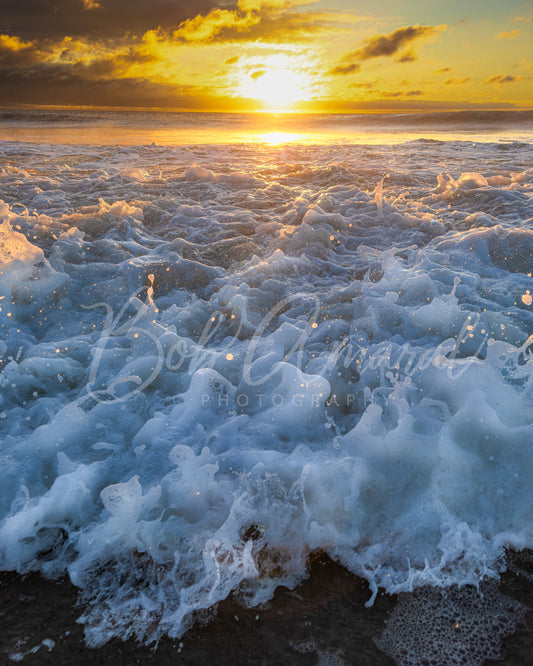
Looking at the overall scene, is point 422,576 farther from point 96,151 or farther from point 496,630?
point 96,151

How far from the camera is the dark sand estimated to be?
159cm

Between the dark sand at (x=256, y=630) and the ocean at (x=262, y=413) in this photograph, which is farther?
the ocean at (x=262, y=413)

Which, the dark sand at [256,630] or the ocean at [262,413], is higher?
the ocean at [262,413]

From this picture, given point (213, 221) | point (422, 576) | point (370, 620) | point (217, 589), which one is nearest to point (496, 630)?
point (422, 576)

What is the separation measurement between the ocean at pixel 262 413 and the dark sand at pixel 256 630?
2.0 inches

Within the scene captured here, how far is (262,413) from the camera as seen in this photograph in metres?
2.78

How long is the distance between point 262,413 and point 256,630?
128cm

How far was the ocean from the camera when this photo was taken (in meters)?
1.90

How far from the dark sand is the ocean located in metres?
0.05

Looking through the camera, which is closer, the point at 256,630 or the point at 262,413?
the point at 256,630

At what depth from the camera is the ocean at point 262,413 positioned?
190 cm

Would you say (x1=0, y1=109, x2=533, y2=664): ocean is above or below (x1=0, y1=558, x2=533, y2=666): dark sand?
above

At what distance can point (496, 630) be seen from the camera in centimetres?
162

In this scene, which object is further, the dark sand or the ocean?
the ocean
